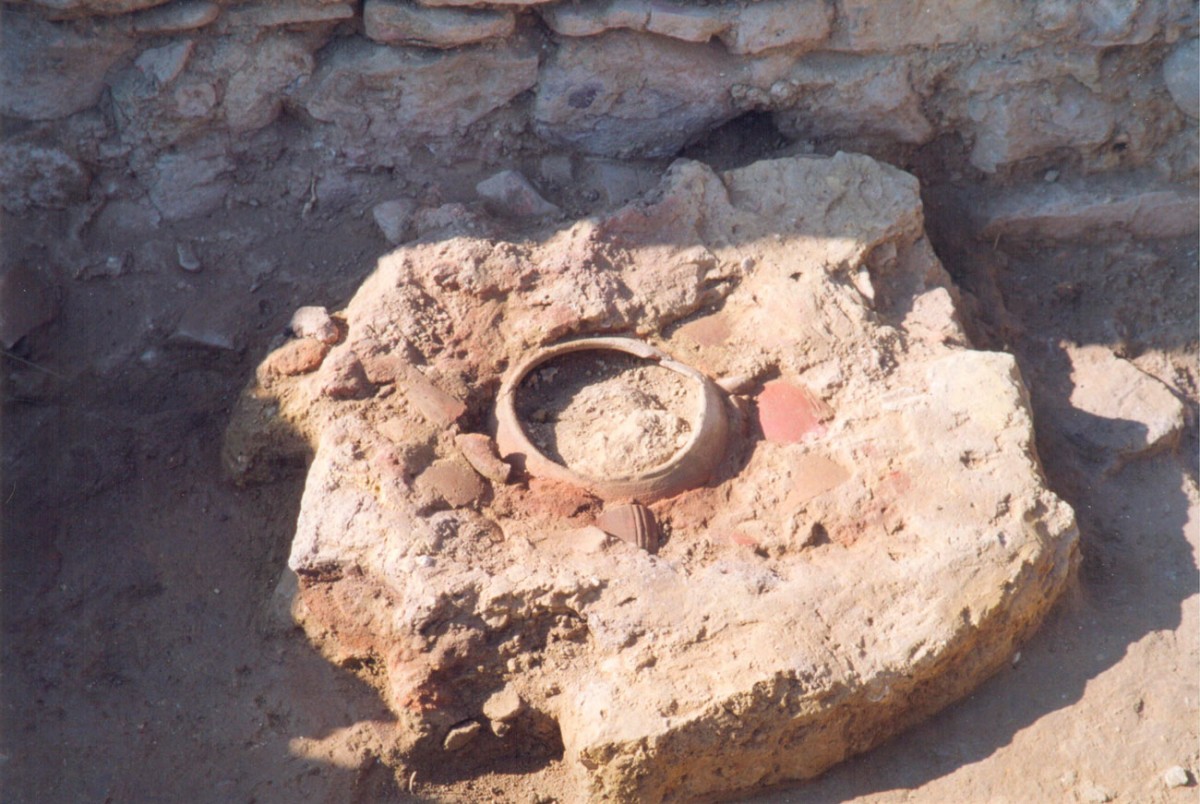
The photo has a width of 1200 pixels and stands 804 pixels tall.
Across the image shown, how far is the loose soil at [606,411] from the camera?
3469 mm

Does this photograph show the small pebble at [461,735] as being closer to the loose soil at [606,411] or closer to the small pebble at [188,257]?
the loose soil at [606,411]

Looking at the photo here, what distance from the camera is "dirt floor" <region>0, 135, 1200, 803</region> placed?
3.22 metres

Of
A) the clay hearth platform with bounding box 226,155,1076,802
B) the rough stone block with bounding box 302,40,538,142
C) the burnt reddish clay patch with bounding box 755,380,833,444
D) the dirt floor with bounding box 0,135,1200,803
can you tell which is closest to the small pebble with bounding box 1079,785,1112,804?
the dirt floor with bounding box 0,135,1200,803

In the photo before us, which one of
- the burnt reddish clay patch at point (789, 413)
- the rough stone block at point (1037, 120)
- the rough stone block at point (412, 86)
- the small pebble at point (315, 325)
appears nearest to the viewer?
the burnt reddish clay patch at point (789, 413)

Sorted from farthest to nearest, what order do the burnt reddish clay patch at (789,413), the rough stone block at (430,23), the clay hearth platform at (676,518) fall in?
the rough stone block at (430,23) < the burnt reddish clay patch at (789,413) < the clay hearth platform at (676,518)

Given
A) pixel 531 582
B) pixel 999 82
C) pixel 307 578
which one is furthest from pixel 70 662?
pixel 999 82

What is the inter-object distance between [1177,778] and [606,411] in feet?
6.44

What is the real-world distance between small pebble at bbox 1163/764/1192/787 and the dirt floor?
0.02 metres

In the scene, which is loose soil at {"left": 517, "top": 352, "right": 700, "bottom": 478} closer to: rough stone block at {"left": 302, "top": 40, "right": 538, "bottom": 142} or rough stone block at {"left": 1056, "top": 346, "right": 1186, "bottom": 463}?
rough stone block at {"left": 302, "top": 40, "right": 538, "bottom": 142}

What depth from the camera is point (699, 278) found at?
3961mm

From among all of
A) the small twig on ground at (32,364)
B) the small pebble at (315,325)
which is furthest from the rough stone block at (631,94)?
the small twig on ground at (32,364)

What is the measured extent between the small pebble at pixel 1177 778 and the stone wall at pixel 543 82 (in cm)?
262

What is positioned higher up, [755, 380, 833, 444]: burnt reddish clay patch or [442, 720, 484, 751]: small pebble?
[755, 380, 833, 444]: burnt reddish clay patch

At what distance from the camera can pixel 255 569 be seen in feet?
12.1
